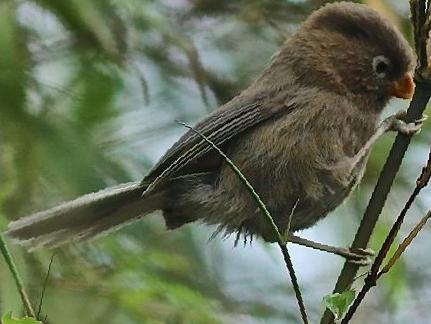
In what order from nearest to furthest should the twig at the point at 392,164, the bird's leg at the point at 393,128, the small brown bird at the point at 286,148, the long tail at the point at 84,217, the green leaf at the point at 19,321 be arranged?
1. the green leaf at the point at 19,321
2. the twig at the point at 392,164
3. the bird's leg at the point at 393,128
4. the long tail at the point at 84,217
5. the small brown bird at the point at 286,148

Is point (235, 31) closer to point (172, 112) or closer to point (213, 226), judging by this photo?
point (172, 112)

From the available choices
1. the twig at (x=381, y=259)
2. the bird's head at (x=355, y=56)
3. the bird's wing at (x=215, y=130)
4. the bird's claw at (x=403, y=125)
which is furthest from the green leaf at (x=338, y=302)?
the bird's head at (x=355, y=56)

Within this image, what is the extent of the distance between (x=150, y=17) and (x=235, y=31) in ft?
2.03

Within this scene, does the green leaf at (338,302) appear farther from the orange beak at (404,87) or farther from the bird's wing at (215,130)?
the orange beak at (404,87)

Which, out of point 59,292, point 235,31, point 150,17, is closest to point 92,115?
point 150,17

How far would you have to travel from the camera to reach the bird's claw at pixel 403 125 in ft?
4.60

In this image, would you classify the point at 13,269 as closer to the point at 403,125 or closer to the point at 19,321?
the point at 19,321

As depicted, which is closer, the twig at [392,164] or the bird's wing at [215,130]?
the twig at [392,164]

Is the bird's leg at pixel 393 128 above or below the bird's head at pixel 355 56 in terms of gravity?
below

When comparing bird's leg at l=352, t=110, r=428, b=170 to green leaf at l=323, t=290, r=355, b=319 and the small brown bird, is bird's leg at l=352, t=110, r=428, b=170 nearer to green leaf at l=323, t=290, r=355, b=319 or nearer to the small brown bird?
the small brown bird

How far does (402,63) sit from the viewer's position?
1.89m

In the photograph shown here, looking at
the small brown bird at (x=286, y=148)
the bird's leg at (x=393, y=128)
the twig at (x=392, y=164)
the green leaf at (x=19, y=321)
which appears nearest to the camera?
the green leaf at (x=19, y=321)

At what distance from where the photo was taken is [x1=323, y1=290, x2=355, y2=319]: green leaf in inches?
45.2

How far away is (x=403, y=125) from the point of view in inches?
55.6
